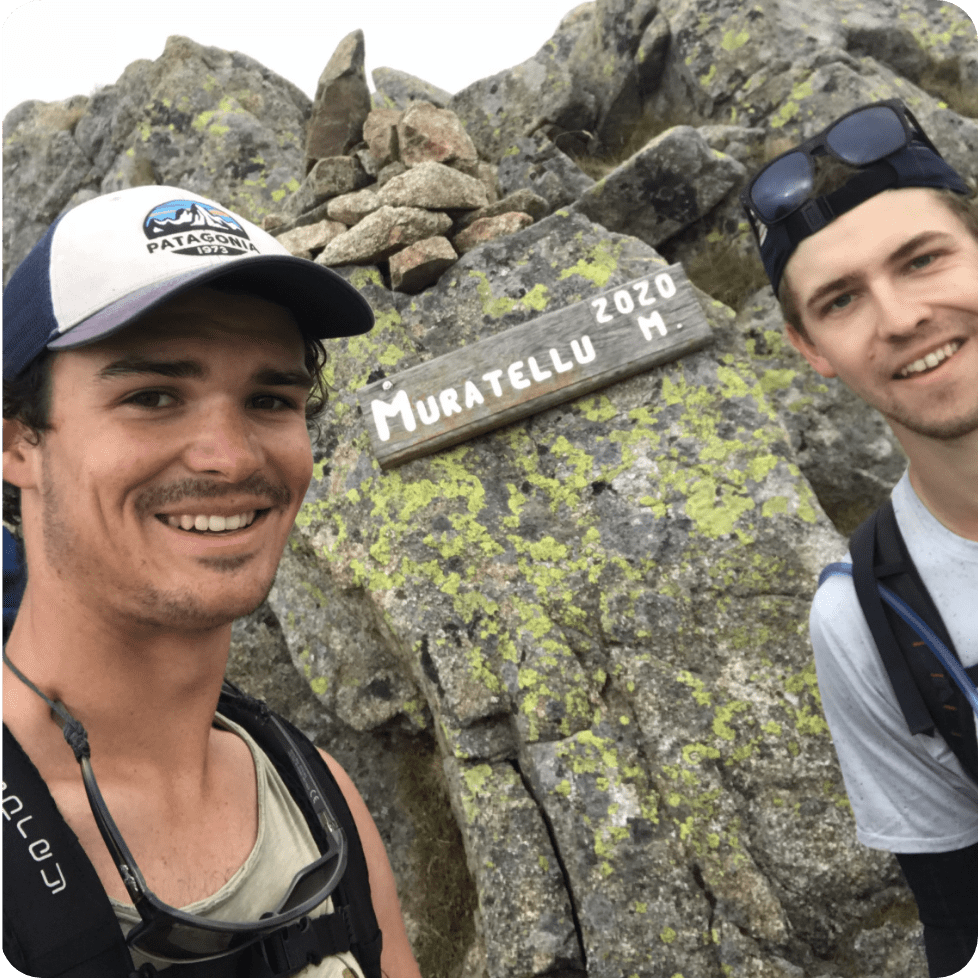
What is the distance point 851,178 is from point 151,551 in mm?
2833

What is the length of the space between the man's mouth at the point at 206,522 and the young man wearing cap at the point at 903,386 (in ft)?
7.50

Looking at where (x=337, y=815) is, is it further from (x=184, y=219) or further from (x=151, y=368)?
(x=184, y=219)

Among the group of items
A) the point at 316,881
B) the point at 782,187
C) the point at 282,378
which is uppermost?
the point at 782,187

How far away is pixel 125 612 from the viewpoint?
1.82 metres

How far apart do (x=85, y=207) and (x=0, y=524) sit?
90cm

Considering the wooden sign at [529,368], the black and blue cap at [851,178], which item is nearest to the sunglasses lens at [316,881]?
the black and blue cap at [851,178]

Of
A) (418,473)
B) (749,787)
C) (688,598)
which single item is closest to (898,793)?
(749,787)

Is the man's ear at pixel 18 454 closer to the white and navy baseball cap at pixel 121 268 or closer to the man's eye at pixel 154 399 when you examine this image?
the white and navy baseball cap at pixel 121 268

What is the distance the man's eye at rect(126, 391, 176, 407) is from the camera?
1.83 meters

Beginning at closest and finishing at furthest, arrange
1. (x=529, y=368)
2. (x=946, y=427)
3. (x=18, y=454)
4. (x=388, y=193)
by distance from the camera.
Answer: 1. (x=18, y=454)
2. (x=946, y=427)
3. (x=529, y=368)
4. (x=388, y=193)

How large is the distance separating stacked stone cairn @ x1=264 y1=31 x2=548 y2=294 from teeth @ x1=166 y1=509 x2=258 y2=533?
3.97 metres

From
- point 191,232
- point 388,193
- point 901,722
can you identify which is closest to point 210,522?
point 191,232

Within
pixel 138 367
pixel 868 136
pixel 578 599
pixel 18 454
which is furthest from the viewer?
pixel 578 599

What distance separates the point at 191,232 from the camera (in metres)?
1.92
